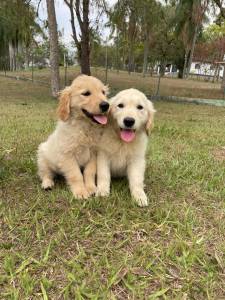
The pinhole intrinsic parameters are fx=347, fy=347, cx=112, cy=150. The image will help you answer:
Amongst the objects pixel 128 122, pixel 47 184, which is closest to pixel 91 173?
pixel 47 184

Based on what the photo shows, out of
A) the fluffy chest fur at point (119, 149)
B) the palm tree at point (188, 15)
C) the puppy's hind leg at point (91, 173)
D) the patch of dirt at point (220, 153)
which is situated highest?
the palm tree at point (188, 15)

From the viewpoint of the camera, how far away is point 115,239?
7.98ft

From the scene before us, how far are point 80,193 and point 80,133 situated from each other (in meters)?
0.51

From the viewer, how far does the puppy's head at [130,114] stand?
111 inches

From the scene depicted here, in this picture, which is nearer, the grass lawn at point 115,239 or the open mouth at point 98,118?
the grass lawn at point 115,239

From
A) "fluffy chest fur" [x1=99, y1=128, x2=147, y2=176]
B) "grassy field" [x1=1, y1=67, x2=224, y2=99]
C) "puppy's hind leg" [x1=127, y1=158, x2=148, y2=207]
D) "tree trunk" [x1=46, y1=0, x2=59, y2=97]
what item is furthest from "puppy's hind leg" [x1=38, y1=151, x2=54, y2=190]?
"grassy field" [x1=1, y1=67, x2=224, y2=99]

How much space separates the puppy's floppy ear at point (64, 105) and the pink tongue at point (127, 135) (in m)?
0.51

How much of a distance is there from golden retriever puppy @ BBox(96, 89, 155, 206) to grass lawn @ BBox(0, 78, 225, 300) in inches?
5.5

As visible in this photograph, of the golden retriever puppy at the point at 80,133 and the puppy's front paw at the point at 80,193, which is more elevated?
the golden retriever puppy at the point at 80,133

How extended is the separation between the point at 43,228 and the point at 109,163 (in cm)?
82

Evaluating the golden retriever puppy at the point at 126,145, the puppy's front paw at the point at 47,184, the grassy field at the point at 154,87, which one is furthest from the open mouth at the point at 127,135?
the grassy field at the point at 154,87

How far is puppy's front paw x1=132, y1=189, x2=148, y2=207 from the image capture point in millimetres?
2851

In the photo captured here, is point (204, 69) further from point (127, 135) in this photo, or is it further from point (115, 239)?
point (115, 239)

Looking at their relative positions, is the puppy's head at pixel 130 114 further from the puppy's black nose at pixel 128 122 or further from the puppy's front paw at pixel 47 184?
the puppy's front paw at pixel 47 184
